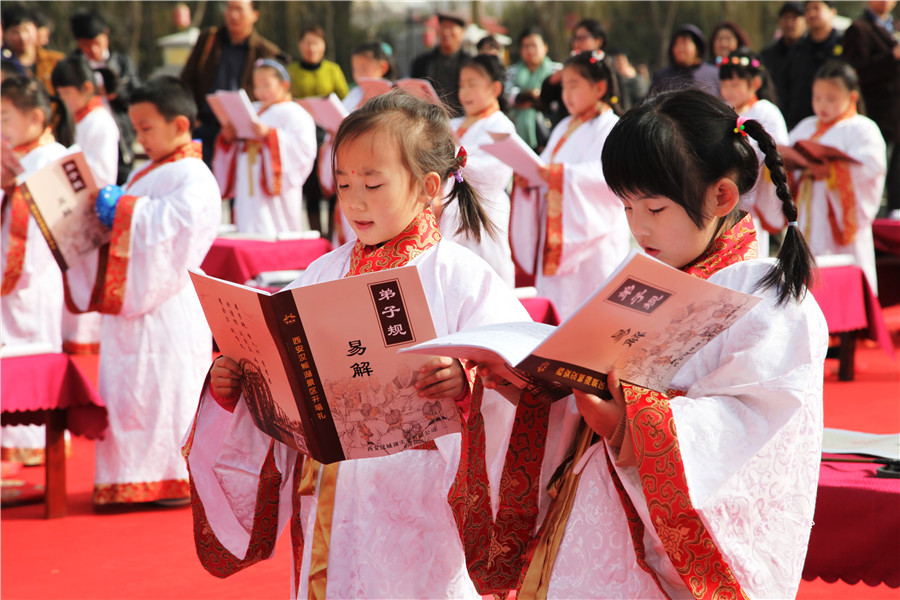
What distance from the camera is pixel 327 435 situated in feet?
5.76

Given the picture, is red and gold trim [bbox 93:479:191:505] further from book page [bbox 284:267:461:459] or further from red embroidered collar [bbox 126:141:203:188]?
→ book page [bbox 284:267:461:459]

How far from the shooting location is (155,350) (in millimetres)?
3965

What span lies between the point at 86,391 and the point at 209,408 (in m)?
2.00

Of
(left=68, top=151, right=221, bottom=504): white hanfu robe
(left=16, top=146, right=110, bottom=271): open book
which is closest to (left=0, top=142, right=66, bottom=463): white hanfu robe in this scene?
(left=68, top=151, right=221, bottom=504): white hanfu robe

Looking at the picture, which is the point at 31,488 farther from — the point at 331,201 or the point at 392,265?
the point at 331,201

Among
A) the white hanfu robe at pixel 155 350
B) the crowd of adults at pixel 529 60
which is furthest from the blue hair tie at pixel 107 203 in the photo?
the crowd of adults at pixel 529 60

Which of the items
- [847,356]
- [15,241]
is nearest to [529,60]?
[847,356]

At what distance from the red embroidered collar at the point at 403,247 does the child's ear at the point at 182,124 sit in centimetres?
203

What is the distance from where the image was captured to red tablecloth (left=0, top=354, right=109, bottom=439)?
12.2ft

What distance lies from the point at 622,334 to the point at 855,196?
18.6ft

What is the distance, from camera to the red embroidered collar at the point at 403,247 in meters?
1.96

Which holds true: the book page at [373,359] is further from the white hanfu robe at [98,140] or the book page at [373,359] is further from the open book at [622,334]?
the white hanfu robe at [98,140]

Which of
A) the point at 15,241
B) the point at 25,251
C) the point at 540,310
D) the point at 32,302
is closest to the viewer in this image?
the point at 540,310

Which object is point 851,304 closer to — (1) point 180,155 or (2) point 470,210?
(1) point 180,155
